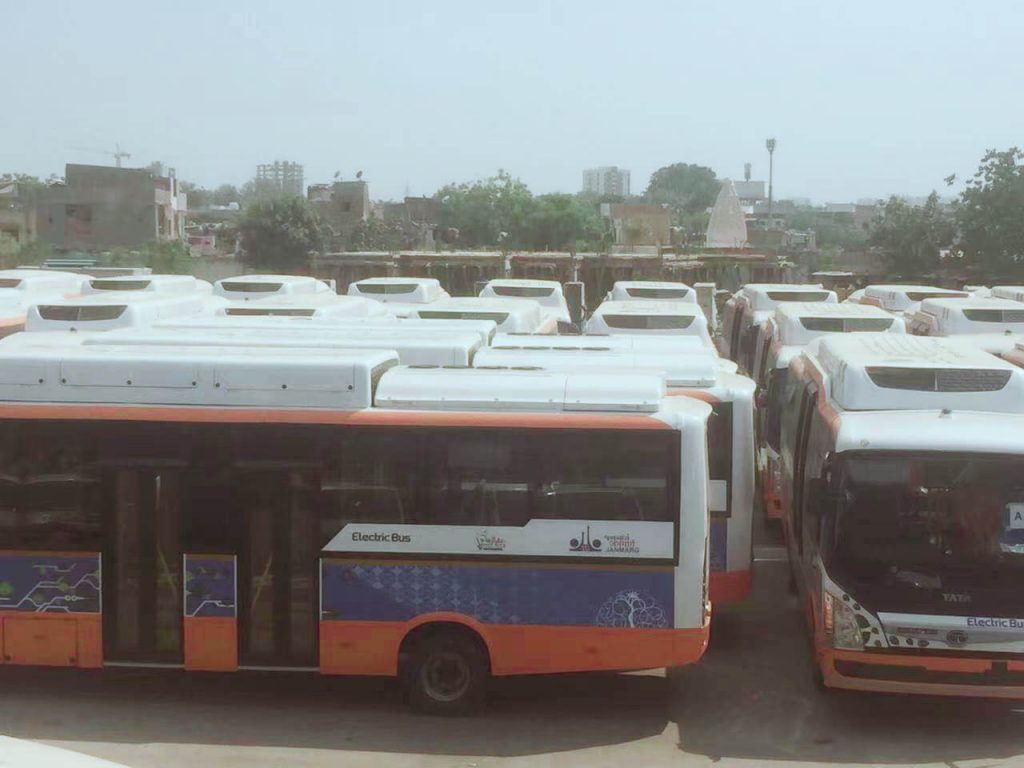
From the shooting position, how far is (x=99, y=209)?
6531 centimetres

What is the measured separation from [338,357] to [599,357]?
8.58 ft

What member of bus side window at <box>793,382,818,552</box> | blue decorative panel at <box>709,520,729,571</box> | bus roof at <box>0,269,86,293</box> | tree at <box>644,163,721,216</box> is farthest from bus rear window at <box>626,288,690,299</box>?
tree at <box>644,163,721,216</box>

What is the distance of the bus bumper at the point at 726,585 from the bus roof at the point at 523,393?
209cm

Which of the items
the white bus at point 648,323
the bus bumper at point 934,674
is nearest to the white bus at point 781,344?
the white bus at point 648,323

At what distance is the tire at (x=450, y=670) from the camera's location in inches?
337

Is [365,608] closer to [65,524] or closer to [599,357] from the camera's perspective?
[65,524]

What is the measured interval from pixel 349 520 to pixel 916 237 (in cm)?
4254

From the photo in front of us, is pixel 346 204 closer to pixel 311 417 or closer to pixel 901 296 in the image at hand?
pixel 901 296

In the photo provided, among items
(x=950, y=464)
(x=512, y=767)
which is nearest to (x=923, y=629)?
(x=950, y=464)

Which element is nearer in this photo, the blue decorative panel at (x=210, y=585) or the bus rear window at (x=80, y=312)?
the blue decorative panel at (x=210, y=585)

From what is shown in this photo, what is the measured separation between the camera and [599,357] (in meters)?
10.8

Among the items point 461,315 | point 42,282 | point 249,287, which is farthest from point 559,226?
point 461,315

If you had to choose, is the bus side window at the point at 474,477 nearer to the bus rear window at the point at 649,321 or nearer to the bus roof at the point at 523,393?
the bus roof at the point at 523,393

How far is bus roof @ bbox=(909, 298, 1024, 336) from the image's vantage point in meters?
18.4
